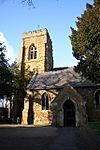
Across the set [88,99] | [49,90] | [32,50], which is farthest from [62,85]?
[32,50]

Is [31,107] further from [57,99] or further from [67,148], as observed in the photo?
[67,148]

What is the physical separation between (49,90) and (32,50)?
18.6 meters

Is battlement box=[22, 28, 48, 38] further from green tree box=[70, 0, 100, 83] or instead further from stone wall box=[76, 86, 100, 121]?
green tree box=[70, 0, 100, 83]

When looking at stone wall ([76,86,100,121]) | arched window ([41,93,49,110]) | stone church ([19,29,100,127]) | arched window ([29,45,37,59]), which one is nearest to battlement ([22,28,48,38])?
arched window ([29,45,37,59])

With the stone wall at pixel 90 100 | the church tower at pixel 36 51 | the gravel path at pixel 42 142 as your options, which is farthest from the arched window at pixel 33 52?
the gravel path at pixel 42 142

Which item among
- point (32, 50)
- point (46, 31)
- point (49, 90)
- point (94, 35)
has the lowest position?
point (49, 90)

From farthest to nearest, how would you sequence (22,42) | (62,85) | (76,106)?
(22,42), (62,85), (76,106)

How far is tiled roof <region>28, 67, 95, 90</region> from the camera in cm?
3609

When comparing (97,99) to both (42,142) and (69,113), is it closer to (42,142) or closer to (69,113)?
(69,113)

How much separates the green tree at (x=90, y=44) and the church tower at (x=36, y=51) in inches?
980

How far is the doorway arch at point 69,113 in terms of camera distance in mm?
33750

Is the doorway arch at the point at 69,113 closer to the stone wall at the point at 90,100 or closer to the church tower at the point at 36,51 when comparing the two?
the stone wall at the point at 90,100

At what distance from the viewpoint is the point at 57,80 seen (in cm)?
3828

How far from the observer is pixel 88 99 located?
1351 inches
